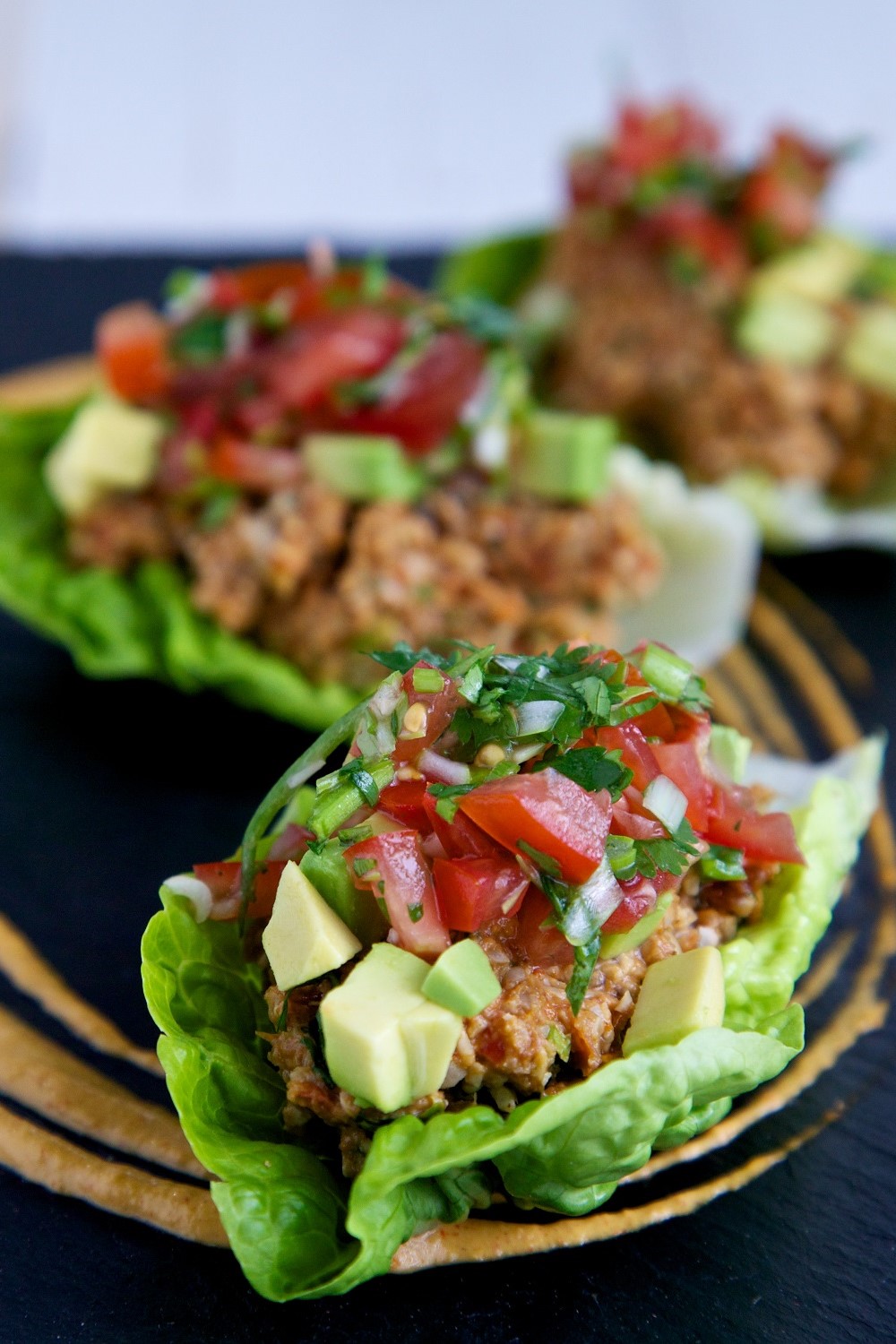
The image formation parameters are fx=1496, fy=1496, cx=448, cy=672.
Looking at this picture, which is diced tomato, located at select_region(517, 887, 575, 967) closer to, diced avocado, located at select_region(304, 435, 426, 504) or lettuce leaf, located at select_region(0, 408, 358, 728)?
lettuce leaf, located at select_region(0, 408, 358, 728)

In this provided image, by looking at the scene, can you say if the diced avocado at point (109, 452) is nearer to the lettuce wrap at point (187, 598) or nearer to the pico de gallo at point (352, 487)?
the pico de gallo at point (352, 487)

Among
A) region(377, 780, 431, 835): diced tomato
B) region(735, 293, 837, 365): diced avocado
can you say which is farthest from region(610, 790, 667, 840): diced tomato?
region(735, 293, 837, 365): diced avocado

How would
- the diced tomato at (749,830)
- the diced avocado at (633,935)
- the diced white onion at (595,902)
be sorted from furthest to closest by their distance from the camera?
the diced tomato at (749,830) → the diced avocado at (633,935) → the diced white onion at (595,902)

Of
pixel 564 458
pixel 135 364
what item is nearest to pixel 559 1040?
pixel 564 458

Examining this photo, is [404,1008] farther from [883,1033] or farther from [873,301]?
[873,301]

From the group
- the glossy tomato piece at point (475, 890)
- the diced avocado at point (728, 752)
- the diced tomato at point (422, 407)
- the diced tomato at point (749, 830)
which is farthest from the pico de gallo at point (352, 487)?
the glossy tomato piece at point (475, 890)

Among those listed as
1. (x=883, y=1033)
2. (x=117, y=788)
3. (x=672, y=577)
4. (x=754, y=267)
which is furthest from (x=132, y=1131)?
(x=754, y=267)
